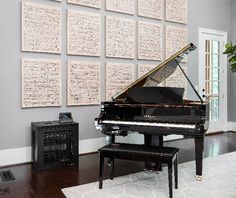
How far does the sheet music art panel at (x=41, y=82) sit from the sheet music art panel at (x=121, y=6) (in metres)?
1.46

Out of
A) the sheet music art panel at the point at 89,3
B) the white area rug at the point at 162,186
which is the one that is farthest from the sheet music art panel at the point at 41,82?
the white area rug at the point at 162,186

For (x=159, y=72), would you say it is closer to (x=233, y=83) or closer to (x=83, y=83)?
(x=83, y=83)

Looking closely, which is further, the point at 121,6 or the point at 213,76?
the point at 213,76

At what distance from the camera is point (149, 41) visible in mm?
5355

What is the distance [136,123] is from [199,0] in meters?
4.28

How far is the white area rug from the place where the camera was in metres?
2.82

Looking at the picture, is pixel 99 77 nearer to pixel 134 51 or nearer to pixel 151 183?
pixel 134 51

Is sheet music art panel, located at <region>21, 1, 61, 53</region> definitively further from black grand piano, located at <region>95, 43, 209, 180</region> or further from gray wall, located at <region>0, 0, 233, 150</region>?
black grand piano, located at <region>95, 43, 209, 180</region>

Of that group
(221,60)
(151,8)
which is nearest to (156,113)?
(151,8)

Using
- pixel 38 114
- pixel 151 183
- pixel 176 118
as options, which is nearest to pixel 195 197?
pixel 151 183

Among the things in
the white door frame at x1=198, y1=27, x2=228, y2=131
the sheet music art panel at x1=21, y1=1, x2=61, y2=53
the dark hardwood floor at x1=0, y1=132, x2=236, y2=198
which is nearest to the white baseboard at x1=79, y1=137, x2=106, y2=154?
the dark hardwood floor at x1=0, y1=132, x2=236, y2=198

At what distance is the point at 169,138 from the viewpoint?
5.70m

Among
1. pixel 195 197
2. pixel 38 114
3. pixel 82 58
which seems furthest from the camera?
pixel 82 58

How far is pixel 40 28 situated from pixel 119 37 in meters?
1.49
